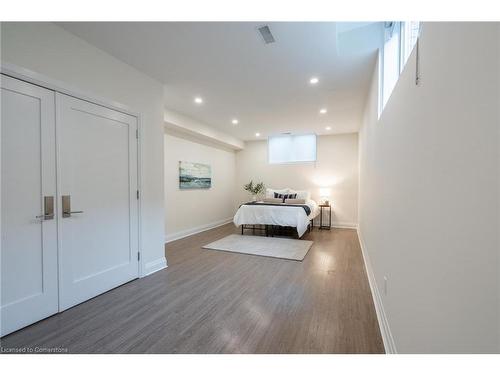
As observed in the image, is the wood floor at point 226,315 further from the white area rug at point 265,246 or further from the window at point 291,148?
the window at point 291,148

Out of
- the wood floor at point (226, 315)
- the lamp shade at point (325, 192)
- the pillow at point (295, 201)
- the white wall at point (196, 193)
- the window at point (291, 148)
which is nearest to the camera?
the wood floor at point (226, 315)

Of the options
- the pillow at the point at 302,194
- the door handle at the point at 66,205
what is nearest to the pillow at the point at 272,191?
the pillow at the point at 302,194

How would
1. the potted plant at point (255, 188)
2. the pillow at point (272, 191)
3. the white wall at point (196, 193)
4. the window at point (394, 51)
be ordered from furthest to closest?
1. the potted plant at point (255, 188)
2. the pillow at point (272, 191)
3. the white wall at point (196, 193)
4. the window at point (394, 51)

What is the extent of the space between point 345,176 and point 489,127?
618 centimetres

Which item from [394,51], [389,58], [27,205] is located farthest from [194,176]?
[394,51]

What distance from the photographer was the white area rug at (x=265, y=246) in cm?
394

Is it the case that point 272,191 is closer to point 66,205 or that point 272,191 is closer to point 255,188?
point 255,188

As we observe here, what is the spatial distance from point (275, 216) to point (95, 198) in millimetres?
3433

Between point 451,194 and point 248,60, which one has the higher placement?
point 248,60

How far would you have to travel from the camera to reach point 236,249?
13.7ft

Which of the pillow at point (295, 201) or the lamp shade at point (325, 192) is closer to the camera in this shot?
the pillow at point (295, 201)

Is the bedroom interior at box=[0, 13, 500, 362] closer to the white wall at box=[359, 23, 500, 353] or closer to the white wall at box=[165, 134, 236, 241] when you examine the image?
the white wall at box=[359, 23, 500, 353]

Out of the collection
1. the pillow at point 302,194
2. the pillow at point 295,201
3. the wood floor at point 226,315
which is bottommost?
the wood floor at point 226,315

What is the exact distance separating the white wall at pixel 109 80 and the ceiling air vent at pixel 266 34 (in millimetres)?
1639
